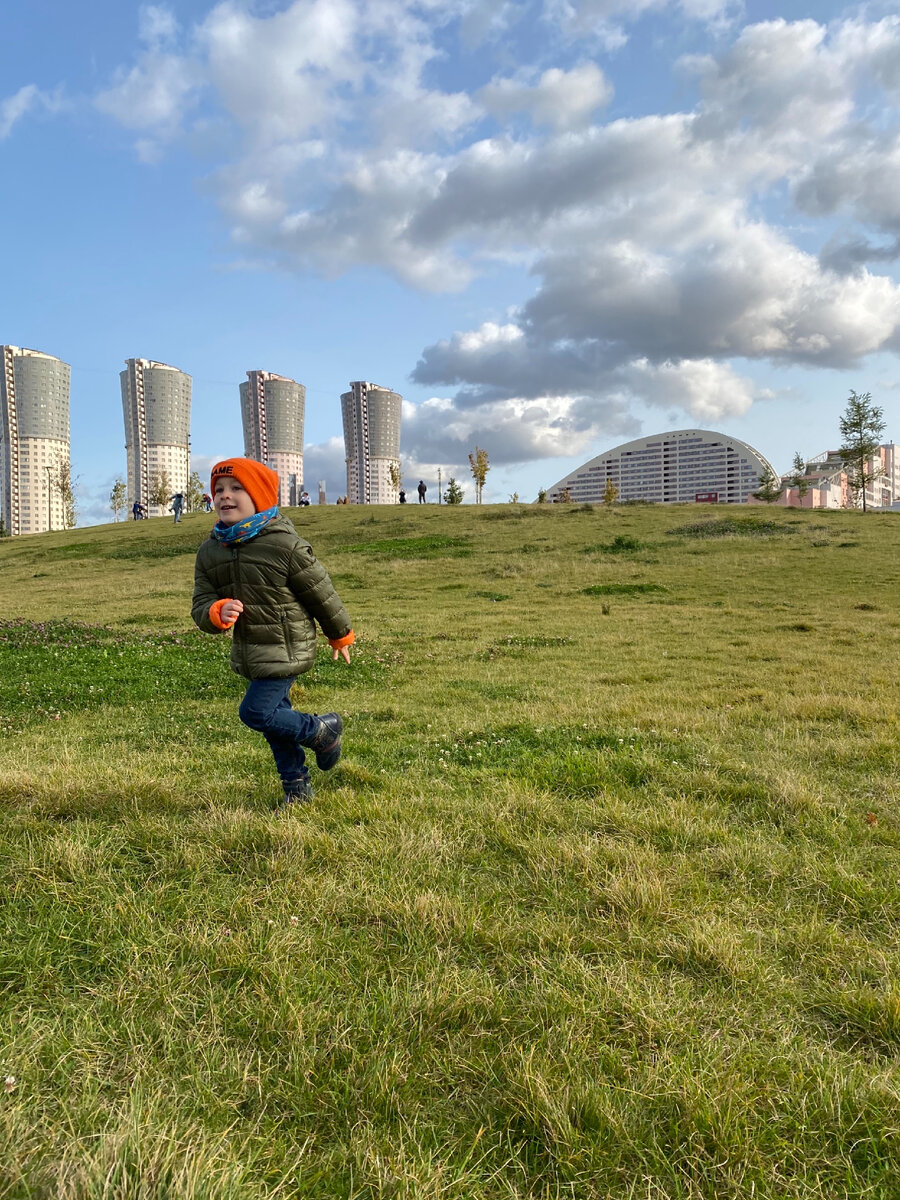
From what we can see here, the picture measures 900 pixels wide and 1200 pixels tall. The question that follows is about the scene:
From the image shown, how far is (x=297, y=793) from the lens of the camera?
5426mm

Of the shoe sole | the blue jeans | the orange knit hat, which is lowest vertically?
the shoe sole

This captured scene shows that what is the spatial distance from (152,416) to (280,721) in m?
210

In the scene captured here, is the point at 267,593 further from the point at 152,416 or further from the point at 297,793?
the point at 152,416

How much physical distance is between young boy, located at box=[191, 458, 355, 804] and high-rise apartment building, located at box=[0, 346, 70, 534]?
636ft

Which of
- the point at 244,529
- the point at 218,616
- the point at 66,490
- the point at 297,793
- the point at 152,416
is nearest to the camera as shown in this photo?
the point at 218,616

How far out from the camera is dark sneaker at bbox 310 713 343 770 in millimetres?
5520

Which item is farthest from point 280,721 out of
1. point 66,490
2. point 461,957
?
point 66,490

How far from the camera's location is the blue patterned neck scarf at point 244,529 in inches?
199

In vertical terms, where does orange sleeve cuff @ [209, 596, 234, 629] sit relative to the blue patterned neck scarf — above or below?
below

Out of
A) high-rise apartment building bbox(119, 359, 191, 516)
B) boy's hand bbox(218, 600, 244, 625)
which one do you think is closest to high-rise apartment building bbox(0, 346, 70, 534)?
high-rise apartment building bbox(119, 359, 191, 516)

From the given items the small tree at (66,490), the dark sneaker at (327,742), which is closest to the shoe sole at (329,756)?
the dark sneaker at (327,742)

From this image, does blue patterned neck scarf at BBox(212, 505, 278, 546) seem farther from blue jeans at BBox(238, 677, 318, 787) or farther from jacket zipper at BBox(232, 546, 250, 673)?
blue jeans at BBox(238, 677, 318, 787)

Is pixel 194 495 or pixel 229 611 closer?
pixel 229 611

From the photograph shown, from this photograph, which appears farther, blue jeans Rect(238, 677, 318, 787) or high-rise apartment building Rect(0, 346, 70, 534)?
high-rise apartment building Rect(0, 346, 70, 534)
